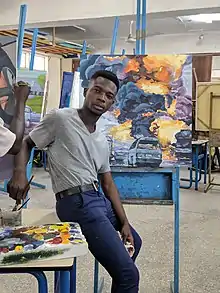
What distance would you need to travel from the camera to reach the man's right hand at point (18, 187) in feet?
5.82

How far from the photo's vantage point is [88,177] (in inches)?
76.1

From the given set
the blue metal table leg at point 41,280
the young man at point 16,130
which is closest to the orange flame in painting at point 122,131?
the young man at point 16,130

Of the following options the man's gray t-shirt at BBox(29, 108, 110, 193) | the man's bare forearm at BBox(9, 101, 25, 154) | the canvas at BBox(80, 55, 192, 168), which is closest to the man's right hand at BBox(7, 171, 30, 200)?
the man's gray t-shirt at BBox(29, 108, 110, 193)

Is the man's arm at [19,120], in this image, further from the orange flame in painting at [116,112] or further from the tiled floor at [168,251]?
the tiled floor at [168,251]

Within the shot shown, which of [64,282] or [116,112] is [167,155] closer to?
[116,112]

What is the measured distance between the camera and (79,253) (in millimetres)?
1312

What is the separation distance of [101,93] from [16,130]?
65 centimetres

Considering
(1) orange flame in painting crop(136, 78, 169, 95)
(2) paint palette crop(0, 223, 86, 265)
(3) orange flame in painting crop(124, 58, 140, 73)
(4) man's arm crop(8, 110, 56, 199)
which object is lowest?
(2) paint palette crop(0, 223, 86, 265)

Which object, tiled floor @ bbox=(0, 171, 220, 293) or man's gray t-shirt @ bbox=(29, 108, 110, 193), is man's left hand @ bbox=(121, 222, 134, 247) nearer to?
man's gray t-shirt @ bbox=(29, 108, 110, 193)

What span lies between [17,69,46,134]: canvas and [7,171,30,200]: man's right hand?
2.18 m

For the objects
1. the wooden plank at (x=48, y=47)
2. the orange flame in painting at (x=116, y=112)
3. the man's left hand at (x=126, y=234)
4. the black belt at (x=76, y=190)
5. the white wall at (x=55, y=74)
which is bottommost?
the man's left hand at (x=126, y=234)

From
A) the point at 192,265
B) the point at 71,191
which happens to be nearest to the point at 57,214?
the point at 71,191

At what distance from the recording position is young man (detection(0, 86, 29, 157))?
137cm

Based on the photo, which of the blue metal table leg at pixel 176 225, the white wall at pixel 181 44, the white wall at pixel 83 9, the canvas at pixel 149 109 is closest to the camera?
the blue metal table leg at pixel 176 225
